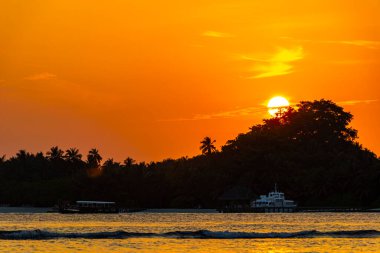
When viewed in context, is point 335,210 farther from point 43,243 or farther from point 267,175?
point 43,243

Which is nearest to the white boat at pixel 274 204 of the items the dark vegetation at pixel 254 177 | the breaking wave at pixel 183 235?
the dark vegetation at pixel 254 177

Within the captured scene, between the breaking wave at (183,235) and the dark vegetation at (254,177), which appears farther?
the dark vegetation at (254,177)

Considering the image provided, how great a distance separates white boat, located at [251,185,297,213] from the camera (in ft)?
558

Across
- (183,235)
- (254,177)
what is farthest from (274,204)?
(183,235)

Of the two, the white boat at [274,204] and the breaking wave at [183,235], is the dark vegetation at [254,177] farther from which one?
the breaking wave at [183,235]

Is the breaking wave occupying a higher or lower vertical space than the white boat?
lower

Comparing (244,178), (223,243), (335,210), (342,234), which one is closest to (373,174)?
(335,210)

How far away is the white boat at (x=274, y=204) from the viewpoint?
170125 millimetres

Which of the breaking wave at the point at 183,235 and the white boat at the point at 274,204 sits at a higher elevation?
the white boat at the point at 274,204

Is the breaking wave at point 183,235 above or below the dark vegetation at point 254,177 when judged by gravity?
below

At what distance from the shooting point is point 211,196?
181 m

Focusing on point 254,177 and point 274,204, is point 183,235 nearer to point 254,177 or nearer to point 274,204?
point 274,204

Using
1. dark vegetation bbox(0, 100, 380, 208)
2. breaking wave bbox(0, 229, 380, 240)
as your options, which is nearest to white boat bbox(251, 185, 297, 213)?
dark vegetation bbox(0, 100, 380, 208)

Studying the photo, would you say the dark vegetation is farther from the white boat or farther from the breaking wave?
the breaking wave
